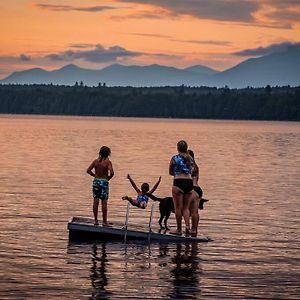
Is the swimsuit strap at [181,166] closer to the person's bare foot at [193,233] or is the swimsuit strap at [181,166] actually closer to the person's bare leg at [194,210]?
the person's bare leg at [194,210]

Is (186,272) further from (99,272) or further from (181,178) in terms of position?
(181,178)

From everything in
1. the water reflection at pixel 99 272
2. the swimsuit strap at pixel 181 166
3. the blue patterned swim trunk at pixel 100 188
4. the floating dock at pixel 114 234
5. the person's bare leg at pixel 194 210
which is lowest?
the water reflection at pixel 99 272

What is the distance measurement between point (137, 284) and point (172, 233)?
4.77 metres

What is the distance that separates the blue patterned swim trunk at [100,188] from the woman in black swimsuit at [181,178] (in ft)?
4.90

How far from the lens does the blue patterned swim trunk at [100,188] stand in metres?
20.7

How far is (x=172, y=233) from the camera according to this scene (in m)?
20.6

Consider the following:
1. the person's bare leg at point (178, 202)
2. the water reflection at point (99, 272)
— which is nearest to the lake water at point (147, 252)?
the water reflection at point (99, 272)

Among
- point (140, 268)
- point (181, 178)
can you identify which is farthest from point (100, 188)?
point (140, 268)

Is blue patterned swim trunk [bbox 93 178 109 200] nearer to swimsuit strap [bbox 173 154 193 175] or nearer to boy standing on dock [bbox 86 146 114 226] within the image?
boy standing on dock [bbox 86 146 114 226]

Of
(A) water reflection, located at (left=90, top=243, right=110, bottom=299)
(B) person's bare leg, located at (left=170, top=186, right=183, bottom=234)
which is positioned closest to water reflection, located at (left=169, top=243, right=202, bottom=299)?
(B) person's bare leg, located at (left=170, top=186, right=183, bottom=234)

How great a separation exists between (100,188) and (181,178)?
184 centimetres

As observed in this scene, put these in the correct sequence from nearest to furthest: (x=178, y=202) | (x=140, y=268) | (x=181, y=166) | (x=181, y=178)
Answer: (x=140, y=268) < (x=181, y=166) < (x=181, y=178) < (x=178, y=202)

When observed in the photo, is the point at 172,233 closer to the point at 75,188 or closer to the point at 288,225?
the point at 288,225

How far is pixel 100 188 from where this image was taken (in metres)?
20.7
